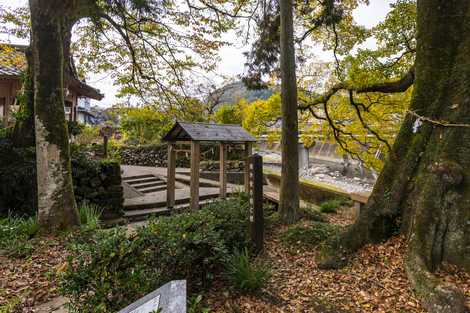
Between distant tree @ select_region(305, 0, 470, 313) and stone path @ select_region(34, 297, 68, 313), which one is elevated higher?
distant tree @ select_region(305, 0, 470, 313)

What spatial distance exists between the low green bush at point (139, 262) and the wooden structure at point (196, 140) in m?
3.57

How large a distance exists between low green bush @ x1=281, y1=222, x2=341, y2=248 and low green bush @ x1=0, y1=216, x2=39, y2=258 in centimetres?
403

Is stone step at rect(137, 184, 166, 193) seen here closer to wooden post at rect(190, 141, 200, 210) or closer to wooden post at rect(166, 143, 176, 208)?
wooden post at rect(166, 143, 176, 208)

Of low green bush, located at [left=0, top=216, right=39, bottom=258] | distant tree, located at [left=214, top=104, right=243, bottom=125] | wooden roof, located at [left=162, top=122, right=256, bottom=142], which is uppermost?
distant tree, located at [left=214, top=104, right=243, bottom=125]

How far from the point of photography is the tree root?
2.01m

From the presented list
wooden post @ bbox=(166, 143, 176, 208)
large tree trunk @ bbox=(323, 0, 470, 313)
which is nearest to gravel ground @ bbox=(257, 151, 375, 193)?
wooden post @ bbox=(166, 143, 176, 208)

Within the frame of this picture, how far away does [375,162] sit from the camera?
8.08 metres

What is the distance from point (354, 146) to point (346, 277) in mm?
6521

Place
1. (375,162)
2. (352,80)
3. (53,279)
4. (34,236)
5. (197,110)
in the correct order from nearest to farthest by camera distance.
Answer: (53,279) → (34,236) → (352,80) → (375,162) → (197,110)

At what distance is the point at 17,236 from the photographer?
13.7 ft

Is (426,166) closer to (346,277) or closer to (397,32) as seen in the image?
(346,277)

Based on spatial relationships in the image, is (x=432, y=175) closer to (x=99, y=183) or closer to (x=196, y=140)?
(x=196, y=140)

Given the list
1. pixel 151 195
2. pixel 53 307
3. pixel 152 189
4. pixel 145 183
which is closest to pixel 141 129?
pixel 145 183

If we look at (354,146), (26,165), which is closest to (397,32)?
(354,146)
